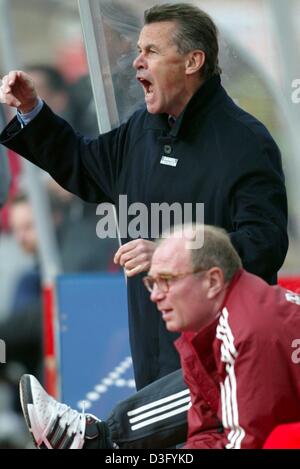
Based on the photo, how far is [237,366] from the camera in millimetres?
4625

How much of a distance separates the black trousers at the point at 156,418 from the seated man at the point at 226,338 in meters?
0.30

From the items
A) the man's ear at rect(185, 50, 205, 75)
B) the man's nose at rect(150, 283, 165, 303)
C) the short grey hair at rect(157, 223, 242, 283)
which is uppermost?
the man's ear at rect(185, 50, 205, 75)

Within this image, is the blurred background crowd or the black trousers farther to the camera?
the blurred background crowd

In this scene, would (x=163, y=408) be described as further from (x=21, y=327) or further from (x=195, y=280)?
(x=21, y=327)

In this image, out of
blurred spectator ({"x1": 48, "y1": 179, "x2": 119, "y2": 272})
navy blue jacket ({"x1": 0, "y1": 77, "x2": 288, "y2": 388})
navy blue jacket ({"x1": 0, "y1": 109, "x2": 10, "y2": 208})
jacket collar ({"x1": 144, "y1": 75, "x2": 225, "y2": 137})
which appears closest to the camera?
navy blue jacket ({"x1": 0, "y1": 77, "x2": 288, "y2": 388})

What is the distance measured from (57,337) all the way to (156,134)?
9.41 ft

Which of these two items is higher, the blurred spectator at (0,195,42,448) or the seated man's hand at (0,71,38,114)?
the seated man's hand at (0,71,38,114)

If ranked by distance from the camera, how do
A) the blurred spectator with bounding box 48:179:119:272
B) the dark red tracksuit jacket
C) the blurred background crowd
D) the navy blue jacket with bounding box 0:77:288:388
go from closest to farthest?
the dark red tracksuit jacket, the navy blue jacket with bounding box 0:77:288:388, the blurred background crowd, the blurred spectator with bounding box 48:179:119:272

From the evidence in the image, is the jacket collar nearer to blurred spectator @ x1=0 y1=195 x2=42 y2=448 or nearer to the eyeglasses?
the eyeglasses

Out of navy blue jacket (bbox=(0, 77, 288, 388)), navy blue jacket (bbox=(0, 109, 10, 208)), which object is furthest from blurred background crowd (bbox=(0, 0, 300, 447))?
navy blue jacket (bbox=(0, 77, 288, 388))

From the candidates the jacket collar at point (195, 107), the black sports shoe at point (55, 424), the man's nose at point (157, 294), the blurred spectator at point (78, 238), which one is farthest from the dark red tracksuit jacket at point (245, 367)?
the blurred spectator at point (78, 238)

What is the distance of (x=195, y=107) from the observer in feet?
18.4

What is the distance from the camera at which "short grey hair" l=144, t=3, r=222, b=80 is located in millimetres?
5668
